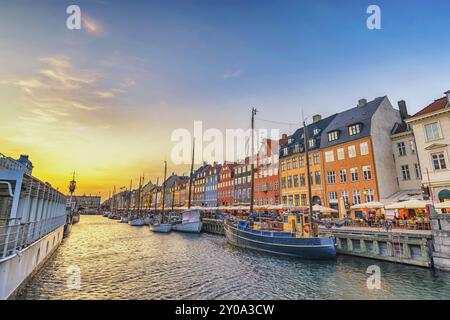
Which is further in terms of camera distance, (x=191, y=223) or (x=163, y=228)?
(x=163, y=228)

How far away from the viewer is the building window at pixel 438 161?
26016 mm

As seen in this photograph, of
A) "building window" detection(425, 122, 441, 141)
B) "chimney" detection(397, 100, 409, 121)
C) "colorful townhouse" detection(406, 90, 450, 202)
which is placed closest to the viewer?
"colorful townhouse" detection(406, 90, 450, 202)

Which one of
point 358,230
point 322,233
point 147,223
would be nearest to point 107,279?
point 322,233

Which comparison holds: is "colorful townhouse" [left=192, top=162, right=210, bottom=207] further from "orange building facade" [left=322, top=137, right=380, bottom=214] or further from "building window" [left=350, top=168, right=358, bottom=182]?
"building window" [left=350, top=168, right=358, bottom=182]

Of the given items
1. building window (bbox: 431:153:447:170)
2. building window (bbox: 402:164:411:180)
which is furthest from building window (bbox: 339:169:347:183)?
building window (bbox: 431:153:447:170)

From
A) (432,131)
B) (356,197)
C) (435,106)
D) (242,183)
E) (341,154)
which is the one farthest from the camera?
(242,183)

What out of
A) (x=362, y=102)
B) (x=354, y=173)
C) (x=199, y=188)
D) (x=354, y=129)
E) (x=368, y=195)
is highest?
(x=362, y=102)

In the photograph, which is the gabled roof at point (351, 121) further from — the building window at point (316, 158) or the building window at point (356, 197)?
the building window at point (356, 197)

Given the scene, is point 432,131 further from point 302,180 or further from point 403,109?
point 302,180

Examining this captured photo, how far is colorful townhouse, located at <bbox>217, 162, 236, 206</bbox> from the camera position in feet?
228

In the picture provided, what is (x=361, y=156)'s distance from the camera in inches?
1435

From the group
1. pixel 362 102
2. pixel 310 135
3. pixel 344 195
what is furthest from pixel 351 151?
pixel 310 135

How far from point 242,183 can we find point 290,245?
42442 mm

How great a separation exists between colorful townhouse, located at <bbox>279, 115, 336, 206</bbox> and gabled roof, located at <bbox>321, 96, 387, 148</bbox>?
1.52m
